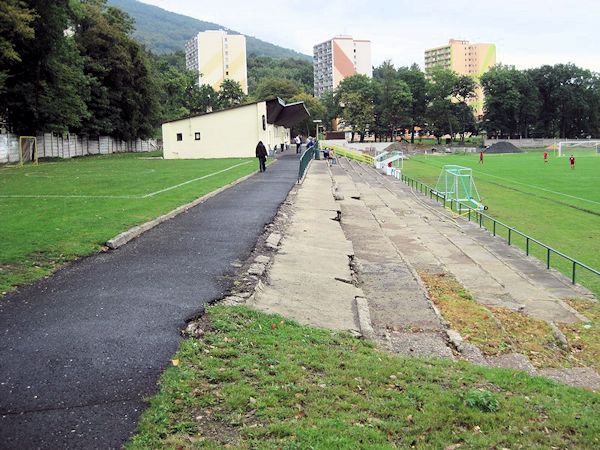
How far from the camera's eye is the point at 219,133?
54750 mm

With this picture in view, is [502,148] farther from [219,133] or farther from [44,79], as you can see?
[44,79]

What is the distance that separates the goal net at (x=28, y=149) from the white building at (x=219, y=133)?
11.5 meters

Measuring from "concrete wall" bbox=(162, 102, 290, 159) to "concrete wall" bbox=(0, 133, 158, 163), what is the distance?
10146 mm

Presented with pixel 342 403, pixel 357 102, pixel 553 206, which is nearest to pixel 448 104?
pixel 357 102

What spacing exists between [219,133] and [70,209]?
37732 mm

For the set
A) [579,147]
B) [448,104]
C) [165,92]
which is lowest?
[579,147]

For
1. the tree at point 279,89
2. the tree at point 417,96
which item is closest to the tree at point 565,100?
the tree at point 417,96

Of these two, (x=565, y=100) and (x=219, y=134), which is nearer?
(x=219, y=134)

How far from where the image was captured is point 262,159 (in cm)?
3619

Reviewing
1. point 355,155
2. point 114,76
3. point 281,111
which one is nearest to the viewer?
point 281,111

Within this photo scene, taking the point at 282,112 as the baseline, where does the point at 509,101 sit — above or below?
above

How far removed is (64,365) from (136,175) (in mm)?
26659

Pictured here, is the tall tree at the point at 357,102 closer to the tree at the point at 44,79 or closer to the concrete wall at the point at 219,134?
the concrete wall at the point at 219,134

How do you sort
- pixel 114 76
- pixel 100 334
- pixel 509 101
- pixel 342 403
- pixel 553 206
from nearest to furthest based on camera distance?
pixel 342 403 → pixel 100 334 → pixel 553 206 → pixel 114 76 → pixel 509 101
